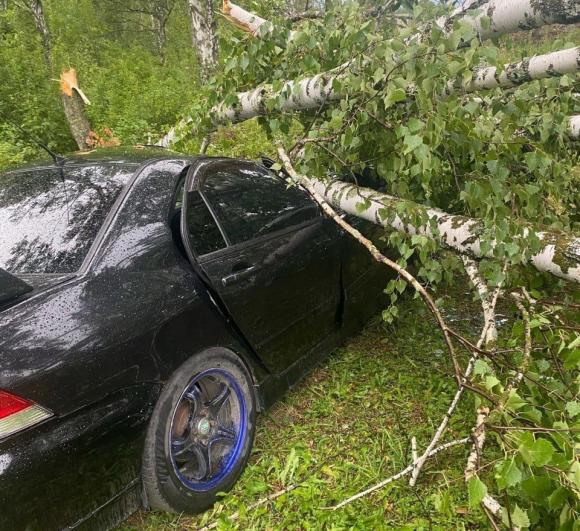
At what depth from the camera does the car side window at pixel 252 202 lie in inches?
98.8

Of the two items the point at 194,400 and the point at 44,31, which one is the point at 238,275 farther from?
the point at 44,31

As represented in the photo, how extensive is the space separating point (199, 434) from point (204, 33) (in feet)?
26.1

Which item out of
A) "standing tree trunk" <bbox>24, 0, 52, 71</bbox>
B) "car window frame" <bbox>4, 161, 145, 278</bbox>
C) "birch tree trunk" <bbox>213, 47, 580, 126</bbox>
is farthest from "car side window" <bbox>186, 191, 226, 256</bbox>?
"standing tree trunk" <bbox>24, 0, 52, 71</bbox>

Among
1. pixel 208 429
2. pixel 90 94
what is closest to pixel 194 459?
pixel 208 429

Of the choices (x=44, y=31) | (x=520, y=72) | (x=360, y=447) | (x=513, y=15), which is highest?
→ (x=44, y=31)

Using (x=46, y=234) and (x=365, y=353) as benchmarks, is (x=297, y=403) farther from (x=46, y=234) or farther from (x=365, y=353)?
(x=46, y=234)

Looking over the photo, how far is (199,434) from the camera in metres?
2.22

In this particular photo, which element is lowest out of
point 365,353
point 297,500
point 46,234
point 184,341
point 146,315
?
point 365,353

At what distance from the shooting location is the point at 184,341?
2.01m

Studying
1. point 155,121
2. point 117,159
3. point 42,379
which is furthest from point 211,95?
point 155,121

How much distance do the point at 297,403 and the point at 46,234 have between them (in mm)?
1679

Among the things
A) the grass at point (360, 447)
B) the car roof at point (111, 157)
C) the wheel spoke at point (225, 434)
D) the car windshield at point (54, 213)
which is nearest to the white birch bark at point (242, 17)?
the car roof at point (111, 157)

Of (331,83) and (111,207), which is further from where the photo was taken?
(331,83)

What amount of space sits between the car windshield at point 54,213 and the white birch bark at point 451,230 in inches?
45.7
